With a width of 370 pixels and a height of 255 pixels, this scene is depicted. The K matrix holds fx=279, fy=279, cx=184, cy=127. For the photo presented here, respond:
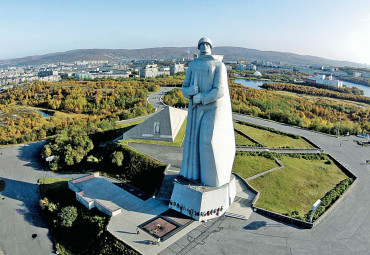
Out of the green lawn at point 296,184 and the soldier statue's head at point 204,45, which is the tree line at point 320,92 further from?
the soldier statue's head at point 204,45

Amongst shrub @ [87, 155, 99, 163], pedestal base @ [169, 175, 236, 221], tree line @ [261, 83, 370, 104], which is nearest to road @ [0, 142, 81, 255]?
shrub @ [87, 155, 99, 163]

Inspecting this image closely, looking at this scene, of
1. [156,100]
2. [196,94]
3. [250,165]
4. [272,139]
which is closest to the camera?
[196,94]

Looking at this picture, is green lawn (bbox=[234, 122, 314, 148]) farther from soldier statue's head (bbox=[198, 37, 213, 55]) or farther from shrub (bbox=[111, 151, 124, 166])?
soldier statue's head (bbox=[198, 37, 213, 55])

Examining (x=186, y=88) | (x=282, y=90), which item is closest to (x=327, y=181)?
(x=186, y=88)

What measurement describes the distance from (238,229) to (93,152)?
56.5 ft

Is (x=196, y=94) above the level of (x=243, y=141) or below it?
above

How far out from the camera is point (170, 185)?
1969cm

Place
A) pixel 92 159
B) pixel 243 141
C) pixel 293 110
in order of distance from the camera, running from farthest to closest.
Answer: pixel 293 110
pixel 243 141
pixel 92 159

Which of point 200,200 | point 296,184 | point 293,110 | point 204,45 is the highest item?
point 204,45

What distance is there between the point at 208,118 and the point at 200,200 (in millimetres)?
4698

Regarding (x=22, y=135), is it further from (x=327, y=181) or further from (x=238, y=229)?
(x=327, y=181)

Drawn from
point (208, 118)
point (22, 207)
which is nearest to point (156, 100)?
point (22, 207)

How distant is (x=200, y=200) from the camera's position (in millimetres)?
15805

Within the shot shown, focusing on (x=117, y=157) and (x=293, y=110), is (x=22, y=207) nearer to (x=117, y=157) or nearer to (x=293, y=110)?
(x=117, y=157)
